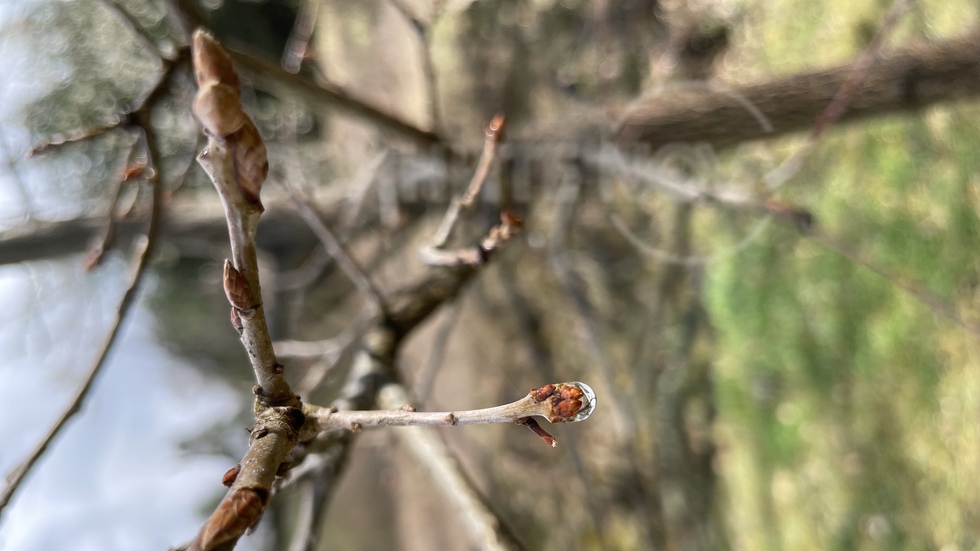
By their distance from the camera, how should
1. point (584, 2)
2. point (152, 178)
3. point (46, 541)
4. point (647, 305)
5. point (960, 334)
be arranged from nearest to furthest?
point (152, 178), point (46, 541), point (960, 334), point (584, 2), point (647, 305)

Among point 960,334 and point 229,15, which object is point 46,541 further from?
point 960,334

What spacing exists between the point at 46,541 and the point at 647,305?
6.42ft

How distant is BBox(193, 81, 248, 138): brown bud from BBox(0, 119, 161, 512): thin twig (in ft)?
2.22

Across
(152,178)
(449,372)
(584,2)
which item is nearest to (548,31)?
(584,2)

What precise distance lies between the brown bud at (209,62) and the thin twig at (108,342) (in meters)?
0.67

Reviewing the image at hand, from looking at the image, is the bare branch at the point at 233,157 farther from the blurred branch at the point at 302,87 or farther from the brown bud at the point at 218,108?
the blurred branch at the point at 302,87

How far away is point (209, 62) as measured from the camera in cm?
30

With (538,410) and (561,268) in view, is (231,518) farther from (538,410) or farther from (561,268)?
(561,268)

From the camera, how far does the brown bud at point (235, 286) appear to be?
379mm

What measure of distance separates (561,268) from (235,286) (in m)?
1.69

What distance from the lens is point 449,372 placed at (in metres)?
2.51

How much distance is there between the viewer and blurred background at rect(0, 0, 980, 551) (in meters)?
1.67

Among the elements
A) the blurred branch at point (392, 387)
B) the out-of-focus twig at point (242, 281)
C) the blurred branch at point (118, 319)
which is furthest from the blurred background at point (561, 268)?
the out-of-focus twig at point (242, 281)

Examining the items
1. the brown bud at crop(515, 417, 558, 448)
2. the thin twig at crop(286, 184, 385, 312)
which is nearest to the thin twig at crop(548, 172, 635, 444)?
the thin twig at crop(286, 184, 385, 312)
